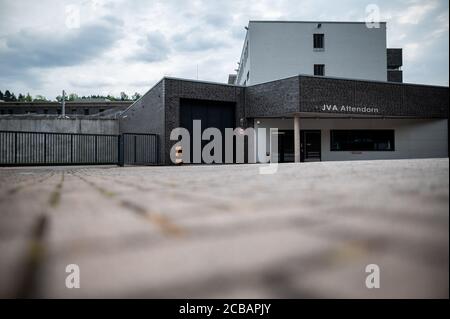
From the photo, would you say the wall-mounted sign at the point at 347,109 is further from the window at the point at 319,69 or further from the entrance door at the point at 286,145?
the window at the point at 319,69

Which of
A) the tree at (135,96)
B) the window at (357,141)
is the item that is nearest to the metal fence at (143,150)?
the window at (357,141)

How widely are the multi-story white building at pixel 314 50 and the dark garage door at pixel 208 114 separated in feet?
35.6

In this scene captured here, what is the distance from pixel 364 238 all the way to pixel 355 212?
310 millimetres

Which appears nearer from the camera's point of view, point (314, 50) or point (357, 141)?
point (357, 141)

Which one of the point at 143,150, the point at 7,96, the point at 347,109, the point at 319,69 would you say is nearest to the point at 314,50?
the point at 319,69

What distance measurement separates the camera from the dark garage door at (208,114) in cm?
1817

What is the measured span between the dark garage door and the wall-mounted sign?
6050mm

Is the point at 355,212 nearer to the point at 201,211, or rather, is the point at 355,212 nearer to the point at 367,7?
the point at 201,211

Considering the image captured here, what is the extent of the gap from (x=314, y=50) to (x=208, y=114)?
16.9 meters

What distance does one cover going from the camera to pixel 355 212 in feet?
3.50

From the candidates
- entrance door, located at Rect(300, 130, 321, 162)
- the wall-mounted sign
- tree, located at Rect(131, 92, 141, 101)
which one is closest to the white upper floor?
entrance door, located at Rect(300, 130, 321, 162)

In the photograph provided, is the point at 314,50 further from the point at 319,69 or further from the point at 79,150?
the point at 79,150

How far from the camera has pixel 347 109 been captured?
18.7 meters
